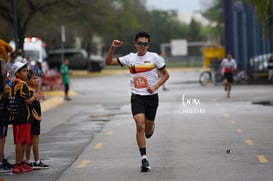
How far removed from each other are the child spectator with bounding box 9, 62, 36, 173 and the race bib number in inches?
63.6

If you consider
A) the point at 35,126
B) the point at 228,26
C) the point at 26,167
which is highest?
the point at 228,26

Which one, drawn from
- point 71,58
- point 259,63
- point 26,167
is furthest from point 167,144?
point 71,58

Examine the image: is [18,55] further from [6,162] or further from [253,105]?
[6,162]

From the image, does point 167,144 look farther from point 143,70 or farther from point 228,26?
point 228,26

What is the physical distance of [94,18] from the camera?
5847 centimetres

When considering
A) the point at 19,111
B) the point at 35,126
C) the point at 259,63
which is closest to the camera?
the point at 19,111

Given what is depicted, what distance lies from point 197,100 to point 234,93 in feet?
14.1

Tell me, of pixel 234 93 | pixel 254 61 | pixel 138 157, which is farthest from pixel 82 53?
pixel 138 157

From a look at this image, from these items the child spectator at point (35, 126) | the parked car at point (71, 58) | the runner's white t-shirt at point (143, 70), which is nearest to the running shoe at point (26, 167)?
the child spectator at point (35, 126)

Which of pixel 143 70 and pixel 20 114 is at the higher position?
pixel 143 70

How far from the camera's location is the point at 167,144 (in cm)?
1653

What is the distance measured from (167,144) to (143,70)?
3.68 meters

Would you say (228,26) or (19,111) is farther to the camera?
(228,26)

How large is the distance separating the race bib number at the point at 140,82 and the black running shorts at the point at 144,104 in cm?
15
